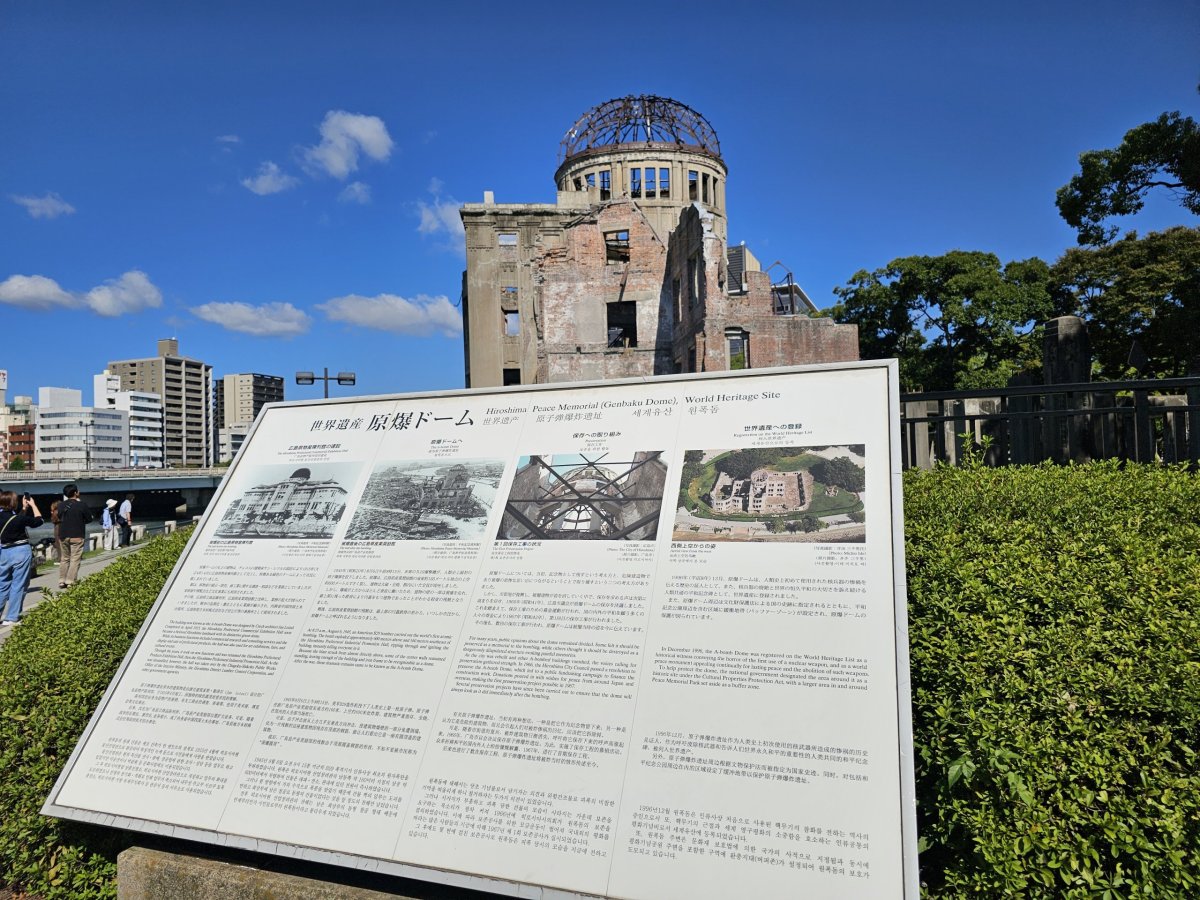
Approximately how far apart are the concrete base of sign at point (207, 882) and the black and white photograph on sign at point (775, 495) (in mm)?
1991

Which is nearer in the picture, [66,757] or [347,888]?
[347,888]

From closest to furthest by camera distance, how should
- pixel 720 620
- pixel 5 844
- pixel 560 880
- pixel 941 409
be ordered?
pixel 560 880 → pixel 720 620 → pixel 5 844 → pixel 941 409

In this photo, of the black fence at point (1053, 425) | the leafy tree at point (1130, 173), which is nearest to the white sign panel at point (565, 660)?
the black fence at point (1053, 425)

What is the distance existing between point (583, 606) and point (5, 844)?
342 cm

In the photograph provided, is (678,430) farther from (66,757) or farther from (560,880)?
(66,757)

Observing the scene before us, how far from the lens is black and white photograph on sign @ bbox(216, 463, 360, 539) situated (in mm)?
3961

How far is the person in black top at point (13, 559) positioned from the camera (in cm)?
950

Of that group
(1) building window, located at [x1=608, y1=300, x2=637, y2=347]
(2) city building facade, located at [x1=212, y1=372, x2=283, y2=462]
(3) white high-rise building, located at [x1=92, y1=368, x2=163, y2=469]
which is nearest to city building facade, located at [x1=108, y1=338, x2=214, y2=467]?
(3) white high-rise building, located at [x1=92, y1=368, x2=163, y2=469]

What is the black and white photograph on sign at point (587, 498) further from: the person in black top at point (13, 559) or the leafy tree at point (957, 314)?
the leafy tree at point (957, 314)

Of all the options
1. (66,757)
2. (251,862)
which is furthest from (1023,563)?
(66,757)

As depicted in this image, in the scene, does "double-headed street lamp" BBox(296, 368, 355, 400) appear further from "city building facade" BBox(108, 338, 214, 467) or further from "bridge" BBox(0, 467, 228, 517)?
"city building facade" BBox(108, 338, 214, 467)

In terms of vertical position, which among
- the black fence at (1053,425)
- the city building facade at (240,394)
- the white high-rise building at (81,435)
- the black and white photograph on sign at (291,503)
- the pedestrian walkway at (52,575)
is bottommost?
the pedestrian walkway at (52,575)

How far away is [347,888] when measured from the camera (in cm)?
296

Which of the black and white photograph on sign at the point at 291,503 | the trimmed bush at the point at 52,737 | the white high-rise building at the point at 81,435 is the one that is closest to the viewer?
the trimmed bush at the point at 52,737
